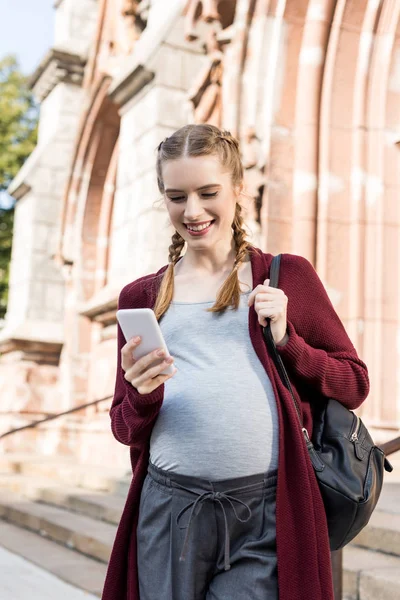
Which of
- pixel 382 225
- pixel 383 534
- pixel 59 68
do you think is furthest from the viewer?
pixel 59 68

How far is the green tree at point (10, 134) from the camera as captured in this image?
19.3 metres

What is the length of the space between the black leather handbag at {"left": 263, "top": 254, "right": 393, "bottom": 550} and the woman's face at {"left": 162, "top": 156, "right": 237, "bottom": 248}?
30cm

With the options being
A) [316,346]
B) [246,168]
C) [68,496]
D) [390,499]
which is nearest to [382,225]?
[246,168]

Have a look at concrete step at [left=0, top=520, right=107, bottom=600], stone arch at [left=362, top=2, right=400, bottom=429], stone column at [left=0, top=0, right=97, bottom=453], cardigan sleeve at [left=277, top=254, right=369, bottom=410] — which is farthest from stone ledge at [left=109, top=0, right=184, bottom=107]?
cardigan sleeve at [left=277, top=254, right=369, bottom=410]

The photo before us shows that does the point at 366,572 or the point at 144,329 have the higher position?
the point at 144,329

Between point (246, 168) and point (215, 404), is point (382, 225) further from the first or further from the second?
point (215, 404)

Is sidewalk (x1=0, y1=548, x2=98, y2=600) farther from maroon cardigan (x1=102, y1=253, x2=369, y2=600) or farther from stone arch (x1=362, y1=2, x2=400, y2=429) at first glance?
maroon cardigan (x1=102, y1=253, x2=369, y2=600)

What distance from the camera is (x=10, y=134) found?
Answer: 65.7ft

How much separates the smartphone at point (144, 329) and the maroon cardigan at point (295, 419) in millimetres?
134

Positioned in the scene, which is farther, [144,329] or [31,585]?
[31,585]

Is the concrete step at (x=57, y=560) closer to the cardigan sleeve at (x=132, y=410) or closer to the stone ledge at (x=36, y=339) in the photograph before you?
the cardigan sleeve at (x=132, y=410)

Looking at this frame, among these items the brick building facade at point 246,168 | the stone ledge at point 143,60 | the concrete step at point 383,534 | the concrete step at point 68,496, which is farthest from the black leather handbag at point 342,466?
the stone ledge at point 143,60

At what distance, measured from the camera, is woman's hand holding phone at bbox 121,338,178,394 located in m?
1.67

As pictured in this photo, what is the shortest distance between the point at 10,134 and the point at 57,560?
52.8 feet
